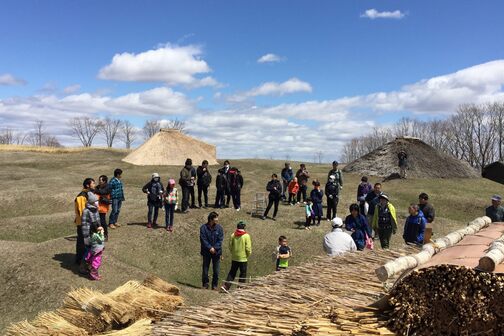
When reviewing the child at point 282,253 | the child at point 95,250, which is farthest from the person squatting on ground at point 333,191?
the child at point 95,250

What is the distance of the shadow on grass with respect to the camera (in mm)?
12580

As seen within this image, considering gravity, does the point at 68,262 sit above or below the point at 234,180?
below

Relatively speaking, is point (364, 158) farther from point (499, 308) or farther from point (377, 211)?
point (499, 308)

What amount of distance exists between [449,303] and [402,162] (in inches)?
1206

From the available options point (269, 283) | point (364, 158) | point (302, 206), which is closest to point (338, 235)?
point (269, 283)

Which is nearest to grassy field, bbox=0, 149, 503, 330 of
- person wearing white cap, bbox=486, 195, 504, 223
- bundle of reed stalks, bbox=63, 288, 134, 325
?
person wearing white cap, bbox=486, 195, 504, 223

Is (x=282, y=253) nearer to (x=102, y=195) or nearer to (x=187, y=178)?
(x=102, y=195)

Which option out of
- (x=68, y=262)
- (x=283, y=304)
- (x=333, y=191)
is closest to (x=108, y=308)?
(x=283, y=304)

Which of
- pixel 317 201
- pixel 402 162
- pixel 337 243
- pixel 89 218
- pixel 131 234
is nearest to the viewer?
pixel 337 243

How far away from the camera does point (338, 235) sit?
1011 cm

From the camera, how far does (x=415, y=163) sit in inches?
1344

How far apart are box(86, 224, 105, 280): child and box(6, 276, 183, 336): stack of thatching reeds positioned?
4380 millimetres

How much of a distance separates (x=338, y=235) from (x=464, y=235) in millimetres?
2919

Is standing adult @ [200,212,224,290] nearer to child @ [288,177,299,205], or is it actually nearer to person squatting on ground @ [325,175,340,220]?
person squatting on ground @ [325,175,340,220]
